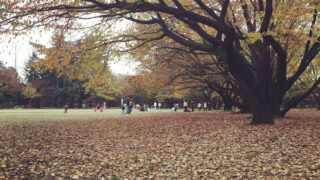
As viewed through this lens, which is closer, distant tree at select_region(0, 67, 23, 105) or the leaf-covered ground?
the leaf-covered ground

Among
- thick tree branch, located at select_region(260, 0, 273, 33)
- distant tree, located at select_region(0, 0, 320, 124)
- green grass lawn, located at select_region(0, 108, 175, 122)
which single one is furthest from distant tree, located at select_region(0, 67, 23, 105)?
thick tree branch, located at select_region(260, 0, 273, 33)

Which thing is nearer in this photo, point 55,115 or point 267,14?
point 267,14

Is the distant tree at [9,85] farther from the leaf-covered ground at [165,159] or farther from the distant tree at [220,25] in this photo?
the leaf-covered ground at [165,159]

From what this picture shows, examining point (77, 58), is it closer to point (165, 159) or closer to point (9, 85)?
point (165, 159)

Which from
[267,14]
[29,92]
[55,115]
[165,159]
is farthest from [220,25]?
[29,92]

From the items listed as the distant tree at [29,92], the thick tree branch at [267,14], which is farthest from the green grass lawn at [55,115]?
the distant tree at [29,92]

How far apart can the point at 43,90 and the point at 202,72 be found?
184 feet

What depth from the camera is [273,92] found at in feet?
49.6

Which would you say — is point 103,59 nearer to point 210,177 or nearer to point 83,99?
point 210,177

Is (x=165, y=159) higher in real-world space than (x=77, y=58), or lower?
lower

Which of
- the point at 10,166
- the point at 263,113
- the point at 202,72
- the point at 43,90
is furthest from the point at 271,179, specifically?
the point at 43,90

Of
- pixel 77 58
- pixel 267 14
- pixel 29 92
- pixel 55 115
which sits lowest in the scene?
pixel 55 115

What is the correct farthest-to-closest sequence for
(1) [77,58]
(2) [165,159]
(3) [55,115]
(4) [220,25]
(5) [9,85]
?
1. (5) [9,85]
2. (3) [55,115]
3. (1) [77,58]
4. (4) [220,25]
5. (2) [165,159]

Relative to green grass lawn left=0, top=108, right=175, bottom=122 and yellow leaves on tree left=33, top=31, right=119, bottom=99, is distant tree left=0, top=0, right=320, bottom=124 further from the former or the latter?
green grass lawn left=0, top=108, right=175, bottom=122
